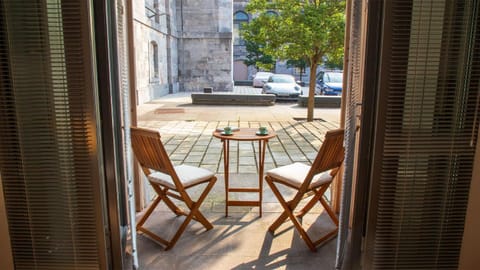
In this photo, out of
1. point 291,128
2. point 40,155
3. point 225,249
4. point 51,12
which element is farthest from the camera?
point 291,128

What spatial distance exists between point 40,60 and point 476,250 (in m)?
2.47

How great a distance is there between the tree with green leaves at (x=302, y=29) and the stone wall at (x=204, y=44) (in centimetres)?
1070

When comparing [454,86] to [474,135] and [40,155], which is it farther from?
[40,155]

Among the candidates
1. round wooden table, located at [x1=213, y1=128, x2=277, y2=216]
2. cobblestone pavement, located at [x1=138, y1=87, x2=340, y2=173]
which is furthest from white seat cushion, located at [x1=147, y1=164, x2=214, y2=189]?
cobblestone pavement, located at [x1=138, y1=87, x2=340, y2=173]

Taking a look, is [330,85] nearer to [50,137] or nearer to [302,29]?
[302,29]

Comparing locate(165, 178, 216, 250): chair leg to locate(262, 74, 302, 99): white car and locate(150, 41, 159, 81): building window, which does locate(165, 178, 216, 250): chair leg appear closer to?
locate(262, 74, 302, 99): white car

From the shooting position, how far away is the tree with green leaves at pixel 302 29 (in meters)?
7.97

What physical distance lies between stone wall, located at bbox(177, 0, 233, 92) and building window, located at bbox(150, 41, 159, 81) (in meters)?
3.27

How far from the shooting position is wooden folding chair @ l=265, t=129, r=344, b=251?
2.53 m

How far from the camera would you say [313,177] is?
107 inches

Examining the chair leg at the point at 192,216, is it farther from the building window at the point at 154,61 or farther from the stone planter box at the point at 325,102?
the building window at the point at 154,61

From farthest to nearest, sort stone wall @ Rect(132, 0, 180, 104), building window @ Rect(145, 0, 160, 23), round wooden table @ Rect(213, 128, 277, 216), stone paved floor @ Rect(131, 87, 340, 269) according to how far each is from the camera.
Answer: building window @ Rect(145, 0, 160, 23), stone wall @ Rect(132, 0, 180, 104), round wooden table @ Rect(213, 128, 277, 216), stone paved floor @ Rect(131, 87, 340, 269)

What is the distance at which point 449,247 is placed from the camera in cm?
194

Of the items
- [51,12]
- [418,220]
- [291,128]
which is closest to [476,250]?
[418,220]
